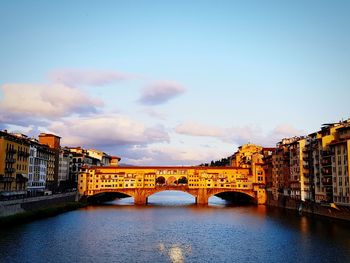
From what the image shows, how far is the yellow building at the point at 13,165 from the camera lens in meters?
67.1

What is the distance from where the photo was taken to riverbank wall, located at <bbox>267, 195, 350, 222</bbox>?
62.2m

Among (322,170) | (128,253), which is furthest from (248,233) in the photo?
(322,170)

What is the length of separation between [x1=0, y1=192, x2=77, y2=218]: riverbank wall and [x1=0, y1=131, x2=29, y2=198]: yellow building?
4.75 meters

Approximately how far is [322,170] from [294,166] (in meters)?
16.0

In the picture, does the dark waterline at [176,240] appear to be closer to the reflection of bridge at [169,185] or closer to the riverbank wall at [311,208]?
the riverbank wall at [311,208]

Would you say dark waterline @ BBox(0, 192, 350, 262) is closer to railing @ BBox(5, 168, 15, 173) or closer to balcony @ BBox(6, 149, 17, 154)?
railing @ BBox(5, 168, 15, 173)

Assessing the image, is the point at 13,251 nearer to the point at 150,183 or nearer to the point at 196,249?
the point at 196,249

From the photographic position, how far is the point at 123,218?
A: 69875 millimetres

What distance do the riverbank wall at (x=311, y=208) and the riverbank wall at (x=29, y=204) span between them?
4915 cm

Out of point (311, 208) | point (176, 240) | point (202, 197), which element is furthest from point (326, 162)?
point (202, 197)

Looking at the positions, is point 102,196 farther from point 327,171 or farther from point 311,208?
point 327,171

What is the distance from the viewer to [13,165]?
72.4m

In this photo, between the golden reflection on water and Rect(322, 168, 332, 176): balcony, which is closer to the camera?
the golden reflection on water

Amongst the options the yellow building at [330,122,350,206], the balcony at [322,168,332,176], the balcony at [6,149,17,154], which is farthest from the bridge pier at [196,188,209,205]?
the balcony at [6,149,17,154]
